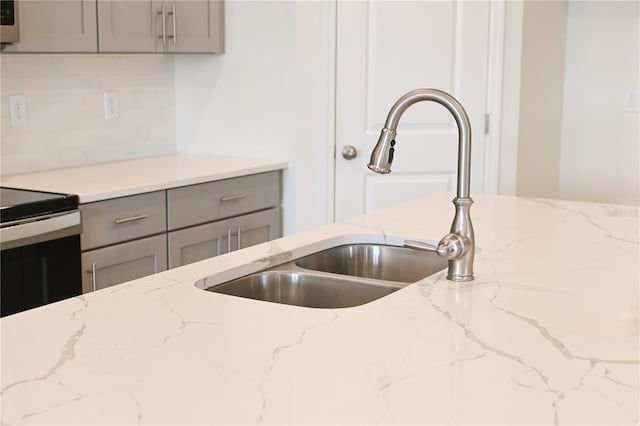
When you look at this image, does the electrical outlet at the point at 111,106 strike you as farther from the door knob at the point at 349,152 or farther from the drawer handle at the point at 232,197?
the door knob at the point at 349,152

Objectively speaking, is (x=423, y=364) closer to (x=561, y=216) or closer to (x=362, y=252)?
(x=362, y=252)

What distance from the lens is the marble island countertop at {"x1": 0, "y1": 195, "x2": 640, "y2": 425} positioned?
3.92ft

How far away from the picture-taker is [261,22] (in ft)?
12.8

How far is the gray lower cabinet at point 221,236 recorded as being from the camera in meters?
3.35

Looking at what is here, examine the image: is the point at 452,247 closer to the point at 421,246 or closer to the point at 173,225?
the point at 421,246

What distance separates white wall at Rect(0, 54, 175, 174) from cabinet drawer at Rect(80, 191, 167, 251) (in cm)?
60

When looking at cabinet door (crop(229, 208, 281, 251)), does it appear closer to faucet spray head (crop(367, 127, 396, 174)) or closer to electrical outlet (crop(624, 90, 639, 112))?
electrical outlet (crop(624, 90, 639, 112))

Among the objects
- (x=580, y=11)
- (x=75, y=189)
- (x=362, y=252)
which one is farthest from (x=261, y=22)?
(x=362, y=252)

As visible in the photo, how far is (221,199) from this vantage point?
11.6 ft

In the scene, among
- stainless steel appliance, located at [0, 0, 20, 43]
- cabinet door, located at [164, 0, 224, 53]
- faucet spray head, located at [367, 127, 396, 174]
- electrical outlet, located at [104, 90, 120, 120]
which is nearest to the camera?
faucet spray head, located at [367, 127, 396, 174]

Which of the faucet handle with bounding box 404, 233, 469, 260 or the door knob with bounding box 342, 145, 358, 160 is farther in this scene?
the door knob with bounding box 342, 145, 358, 160

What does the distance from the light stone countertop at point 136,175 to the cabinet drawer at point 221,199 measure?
0.03 meters

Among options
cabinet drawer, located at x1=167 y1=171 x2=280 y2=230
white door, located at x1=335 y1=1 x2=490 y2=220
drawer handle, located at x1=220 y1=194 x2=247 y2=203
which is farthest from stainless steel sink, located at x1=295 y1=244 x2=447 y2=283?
white door, located at x1=335 y1=1 x2=490 y2=220

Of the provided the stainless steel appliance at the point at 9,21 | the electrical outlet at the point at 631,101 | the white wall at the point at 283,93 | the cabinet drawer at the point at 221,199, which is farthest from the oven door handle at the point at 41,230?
the electrical outlet at the point at 631,101
